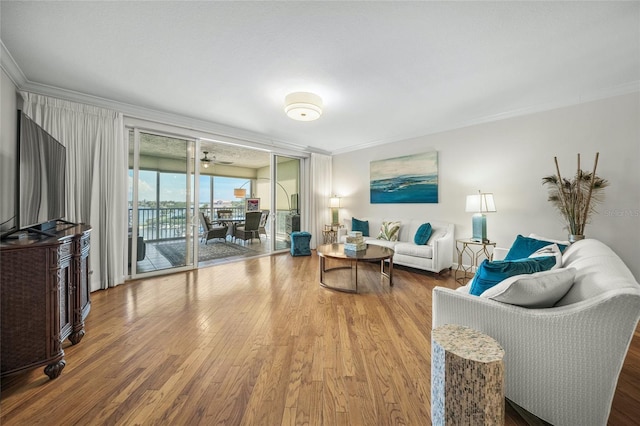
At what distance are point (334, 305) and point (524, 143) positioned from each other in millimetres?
3585

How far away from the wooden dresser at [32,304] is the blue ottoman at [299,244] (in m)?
3.79

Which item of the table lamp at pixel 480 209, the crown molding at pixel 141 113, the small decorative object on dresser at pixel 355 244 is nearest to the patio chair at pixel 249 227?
the crown molding at pixel 141 113

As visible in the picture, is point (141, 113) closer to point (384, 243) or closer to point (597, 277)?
point (384, 243)

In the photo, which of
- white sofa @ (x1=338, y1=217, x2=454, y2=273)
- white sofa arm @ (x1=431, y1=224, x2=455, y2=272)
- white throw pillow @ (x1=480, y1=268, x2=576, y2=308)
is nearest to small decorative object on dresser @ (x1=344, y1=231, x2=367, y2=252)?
white sofa @ (x1=338, y1=217, x2=454, y2=273)

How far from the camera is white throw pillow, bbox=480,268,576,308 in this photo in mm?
1199

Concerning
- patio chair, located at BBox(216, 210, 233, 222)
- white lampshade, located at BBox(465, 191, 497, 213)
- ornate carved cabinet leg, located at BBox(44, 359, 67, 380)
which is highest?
white lampshade, located at BBox(465, 191, 497, 213)

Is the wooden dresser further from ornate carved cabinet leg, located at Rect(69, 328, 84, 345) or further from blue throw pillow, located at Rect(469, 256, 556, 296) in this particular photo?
blue throw pillow, located at Rect(469, 256, 556, 296)

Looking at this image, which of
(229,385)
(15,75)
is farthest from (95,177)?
(229,385)

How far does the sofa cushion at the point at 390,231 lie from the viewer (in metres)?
4.60

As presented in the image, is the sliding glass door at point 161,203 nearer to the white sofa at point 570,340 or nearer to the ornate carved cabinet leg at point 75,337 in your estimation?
the ornate carved cabinet leg at point 75,337

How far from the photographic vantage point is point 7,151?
2.29m

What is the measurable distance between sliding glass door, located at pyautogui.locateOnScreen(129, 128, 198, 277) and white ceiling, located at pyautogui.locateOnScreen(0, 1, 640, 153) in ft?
2.47

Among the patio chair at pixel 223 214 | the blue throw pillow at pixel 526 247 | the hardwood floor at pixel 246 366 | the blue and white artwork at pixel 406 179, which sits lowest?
the hardwood floor at pixel 246 366

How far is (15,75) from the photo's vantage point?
8.05ft
